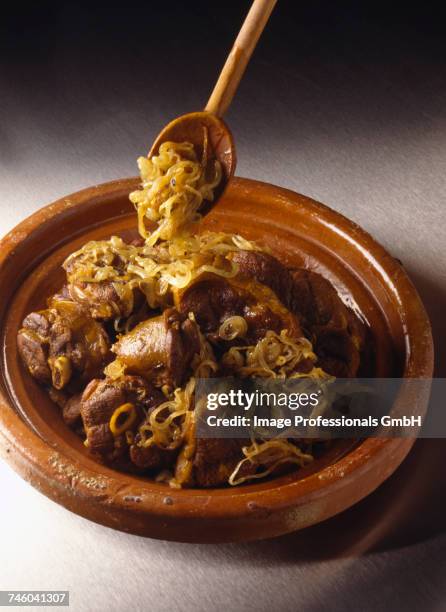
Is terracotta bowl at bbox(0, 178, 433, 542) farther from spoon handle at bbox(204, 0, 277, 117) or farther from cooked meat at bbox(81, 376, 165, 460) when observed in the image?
spoon handle at bbox(204, 0, 277, 117)

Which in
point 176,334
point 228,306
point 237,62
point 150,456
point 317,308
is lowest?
point 150,456

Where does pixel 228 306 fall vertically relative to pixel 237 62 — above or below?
below

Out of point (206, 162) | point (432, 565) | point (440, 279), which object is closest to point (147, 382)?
point (206, 162)

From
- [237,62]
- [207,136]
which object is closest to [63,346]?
[207,136]

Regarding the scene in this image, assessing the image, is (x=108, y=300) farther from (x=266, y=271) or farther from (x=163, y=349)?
(x=266, y=271)

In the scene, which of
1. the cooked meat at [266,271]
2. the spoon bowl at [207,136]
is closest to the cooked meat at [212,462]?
the cooked meat at [266,271]

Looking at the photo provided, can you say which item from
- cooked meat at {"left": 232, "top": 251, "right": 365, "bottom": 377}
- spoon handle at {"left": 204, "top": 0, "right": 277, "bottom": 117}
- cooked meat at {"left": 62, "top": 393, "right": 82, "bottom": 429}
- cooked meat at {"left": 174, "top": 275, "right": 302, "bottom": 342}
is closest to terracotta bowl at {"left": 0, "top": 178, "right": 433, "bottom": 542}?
cooked meat at {"left": 62, "top": 393, "right": 82, "bottom": 429}

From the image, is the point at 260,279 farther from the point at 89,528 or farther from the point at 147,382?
the point at 89,528

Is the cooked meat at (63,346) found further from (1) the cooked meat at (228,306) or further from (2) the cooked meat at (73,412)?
(1) the cooked meat at (228,306)
